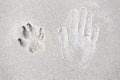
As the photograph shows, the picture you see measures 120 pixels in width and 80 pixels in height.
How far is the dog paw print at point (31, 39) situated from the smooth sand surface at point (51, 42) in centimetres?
2

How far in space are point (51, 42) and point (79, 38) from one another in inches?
5.5

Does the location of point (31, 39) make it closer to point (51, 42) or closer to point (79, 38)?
point (51, 42)

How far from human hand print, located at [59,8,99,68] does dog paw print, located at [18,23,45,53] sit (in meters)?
0.11

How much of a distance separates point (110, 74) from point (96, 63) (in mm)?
86

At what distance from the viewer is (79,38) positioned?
1491 mm

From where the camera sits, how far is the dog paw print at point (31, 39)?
56.5 inches

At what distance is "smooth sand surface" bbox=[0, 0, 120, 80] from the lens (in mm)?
1426

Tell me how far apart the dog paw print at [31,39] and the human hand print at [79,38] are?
0.36 ft

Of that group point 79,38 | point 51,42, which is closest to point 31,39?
point 51,42

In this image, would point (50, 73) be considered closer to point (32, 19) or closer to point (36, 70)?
point (36, 70)

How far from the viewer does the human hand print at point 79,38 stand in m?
1.48

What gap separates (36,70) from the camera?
4.70ft

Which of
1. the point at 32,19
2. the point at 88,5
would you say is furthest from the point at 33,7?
the point at 88,5

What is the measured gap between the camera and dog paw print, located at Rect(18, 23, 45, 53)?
143cm
